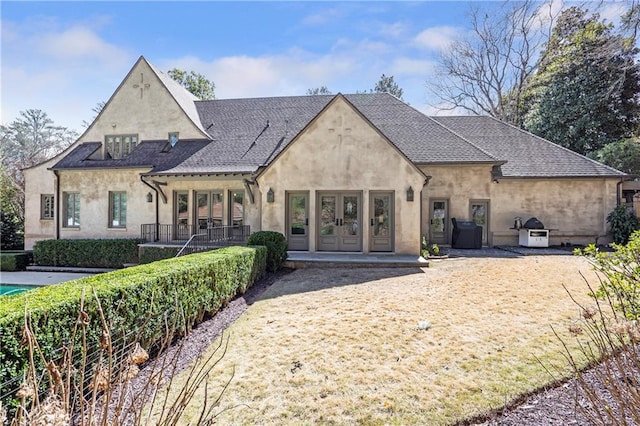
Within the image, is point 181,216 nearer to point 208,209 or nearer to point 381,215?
point 208,209

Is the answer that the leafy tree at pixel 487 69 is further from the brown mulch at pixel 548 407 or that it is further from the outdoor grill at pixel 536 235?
the brown mulch at pixel 548 407

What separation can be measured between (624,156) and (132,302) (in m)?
25.7

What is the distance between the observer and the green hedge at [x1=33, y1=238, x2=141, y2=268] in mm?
14500

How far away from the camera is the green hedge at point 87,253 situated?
1450cm

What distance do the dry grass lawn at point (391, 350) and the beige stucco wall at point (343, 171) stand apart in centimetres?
359

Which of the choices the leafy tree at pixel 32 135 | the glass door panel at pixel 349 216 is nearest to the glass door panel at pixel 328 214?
the glass door panel at pixel 349 216

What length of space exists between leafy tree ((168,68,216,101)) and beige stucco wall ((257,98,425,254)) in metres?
25.0

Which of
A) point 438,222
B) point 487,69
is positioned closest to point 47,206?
point 438,222

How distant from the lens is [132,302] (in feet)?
15.9

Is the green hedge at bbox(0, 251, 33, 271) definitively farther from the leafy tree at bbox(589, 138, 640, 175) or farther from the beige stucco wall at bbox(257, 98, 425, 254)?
the leafy tree at bbox(589, 138, 640, 175)

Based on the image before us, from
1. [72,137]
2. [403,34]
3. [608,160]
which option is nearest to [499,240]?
[608,160]

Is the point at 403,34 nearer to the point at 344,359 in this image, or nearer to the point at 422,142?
the point at 422,142

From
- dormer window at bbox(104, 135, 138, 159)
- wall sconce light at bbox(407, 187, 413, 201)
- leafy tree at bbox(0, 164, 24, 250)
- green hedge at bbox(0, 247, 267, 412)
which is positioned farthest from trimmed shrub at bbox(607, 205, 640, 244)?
leafy tree at bbox(0, 164, 24, 250)

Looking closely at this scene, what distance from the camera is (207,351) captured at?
17.7ft
